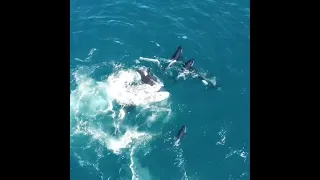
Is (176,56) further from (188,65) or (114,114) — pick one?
(114,114)

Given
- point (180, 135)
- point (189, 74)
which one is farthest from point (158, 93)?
point (180, 135)

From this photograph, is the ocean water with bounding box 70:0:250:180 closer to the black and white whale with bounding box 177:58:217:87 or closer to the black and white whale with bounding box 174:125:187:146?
the black and white whale with bounding box 174:125:187:146

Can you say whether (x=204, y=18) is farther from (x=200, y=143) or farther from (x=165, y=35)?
(x=200, y=143)

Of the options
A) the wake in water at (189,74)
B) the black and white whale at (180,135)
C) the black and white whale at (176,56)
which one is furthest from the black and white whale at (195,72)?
the black and white whale at (180,135)

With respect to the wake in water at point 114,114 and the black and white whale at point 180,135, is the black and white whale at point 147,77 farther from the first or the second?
the black and white whale at point 180,135
